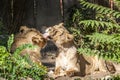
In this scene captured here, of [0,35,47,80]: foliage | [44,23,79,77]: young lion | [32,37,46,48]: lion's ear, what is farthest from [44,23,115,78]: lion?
[0,35,47,80]: foliage

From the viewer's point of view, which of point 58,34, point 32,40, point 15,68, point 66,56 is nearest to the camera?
point 15,68

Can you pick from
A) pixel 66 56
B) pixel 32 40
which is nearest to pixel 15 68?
pixel 66 56

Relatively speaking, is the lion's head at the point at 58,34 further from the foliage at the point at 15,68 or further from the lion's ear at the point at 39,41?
the foliage at the point at 15,68

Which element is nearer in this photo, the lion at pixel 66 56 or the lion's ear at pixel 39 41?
the lion at pixel 66 56

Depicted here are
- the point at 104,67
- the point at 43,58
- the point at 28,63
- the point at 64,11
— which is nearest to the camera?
the point at 28,63

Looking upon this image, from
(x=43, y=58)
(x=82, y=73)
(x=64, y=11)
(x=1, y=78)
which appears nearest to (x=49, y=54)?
(x=43, y=58)

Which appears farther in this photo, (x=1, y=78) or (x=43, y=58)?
(x=43, y=58)

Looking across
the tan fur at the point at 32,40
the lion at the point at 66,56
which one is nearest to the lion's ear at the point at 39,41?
the tan fur at the point at 32,40

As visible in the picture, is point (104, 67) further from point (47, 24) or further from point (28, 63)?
point (47, 24)

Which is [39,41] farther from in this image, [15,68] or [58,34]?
[15,68]

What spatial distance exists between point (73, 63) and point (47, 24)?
5.05 meters

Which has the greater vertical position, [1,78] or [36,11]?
[36,11]

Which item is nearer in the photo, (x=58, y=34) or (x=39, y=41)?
(x=58, y=34)

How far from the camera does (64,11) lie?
11211mm
